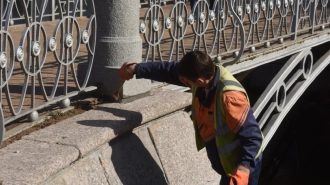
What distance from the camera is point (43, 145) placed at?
3316 mm

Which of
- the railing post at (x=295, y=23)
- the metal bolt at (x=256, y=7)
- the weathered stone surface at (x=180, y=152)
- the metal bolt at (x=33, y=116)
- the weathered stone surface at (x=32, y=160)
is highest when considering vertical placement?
the metal bolt at (x=256, y=7)

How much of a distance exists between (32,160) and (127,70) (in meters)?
0.93

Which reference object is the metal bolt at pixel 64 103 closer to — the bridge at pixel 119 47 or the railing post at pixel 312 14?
the bridge at pixel 119 47

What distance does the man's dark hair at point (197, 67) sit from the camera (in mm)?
3410

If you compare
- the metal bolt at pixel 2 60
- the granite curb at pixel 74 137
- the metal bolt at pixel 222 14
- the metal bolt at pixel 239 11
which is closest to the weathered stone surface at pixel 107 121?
the granite curb at pixel 74 137

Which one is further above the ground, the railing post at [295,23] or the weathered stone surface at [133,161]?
the railing post at [295,23]

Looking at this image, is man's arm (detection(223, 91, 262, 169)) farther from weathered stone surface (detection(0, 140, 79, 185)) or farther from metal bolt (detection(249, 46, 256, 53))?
metal bolt (detection(249, 46, 256, 53))

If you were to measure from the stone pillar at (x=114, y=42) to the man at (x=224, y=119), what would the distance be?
441mm

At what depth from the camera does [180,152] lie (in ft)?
13.4

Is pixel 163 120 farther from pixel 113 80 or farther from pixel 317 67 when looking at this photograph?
pixel 317 67

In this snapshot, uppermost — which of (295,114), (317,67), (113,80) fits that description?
(113,80)

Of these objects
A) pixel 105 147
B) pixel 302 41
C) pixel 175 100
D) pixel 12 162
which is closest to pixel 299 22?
pixel 302 41

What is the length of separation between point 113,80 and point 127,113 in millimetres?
337

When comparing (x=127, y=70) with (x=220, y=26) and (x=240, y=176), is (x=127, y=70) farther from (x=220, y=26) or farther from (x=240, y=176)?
(x=220, y=26)
